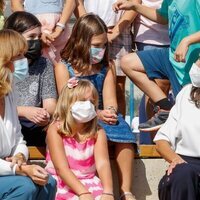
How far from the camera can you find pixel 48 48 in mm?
5934

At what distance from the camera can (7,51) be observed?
4.68m

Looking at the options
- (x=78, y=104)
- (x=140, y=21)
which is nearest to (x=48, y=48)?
(x=140, y=21)

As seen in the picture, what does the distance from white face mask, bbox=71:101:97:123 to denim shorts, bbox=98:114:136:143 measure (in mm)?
285

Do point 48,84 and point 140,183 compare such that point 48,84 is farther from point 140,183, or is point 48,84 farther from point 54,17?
point 140,183

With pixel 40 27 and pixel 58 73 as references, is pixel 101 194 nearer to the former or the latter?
pixel 58 73

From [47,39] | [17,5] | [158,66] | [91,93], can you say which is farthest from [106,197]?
[17,5]

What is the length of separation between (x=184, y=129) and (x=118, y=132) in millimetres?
528

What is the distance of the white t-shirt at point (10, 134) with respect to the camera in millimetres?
4599

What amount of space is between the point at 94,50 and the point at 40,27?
0.44 m

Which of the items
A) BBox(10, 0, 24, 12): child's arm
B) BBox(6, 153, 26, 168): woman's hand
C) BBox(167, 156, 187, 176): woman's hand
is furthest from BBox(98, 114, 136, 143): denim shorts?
BBox(10, 0, 24, 12): child's arm

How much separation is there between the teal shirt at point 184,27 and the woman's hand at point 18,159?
143 centimetres

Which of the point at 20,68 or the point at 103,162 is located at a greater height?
the point at 20,68

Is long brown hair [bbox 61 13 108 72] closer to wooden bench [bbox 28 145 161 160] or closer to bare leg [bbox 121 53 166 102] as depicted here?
bare leg [bbox 121 53 166 102]

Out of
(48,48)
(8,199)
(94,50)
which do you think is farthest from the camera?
(48,48)
